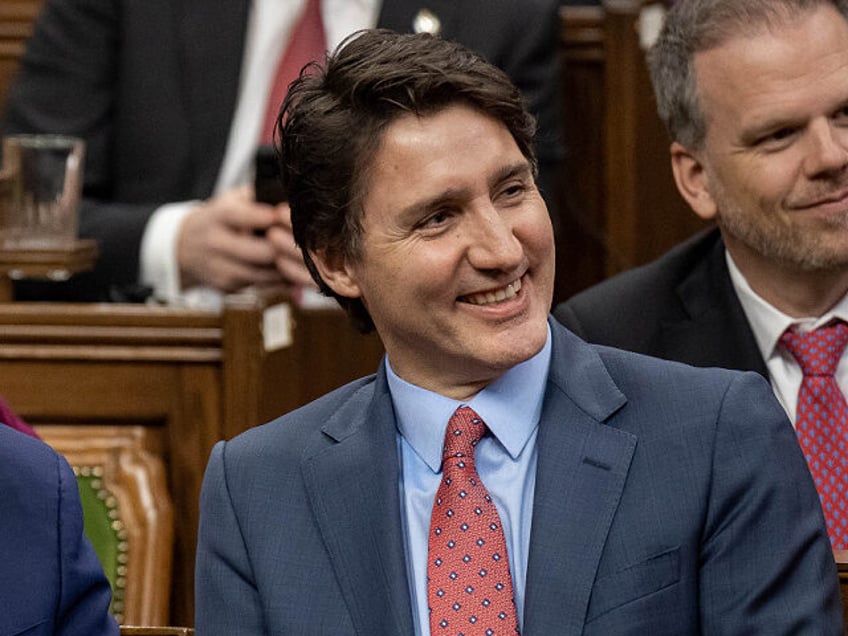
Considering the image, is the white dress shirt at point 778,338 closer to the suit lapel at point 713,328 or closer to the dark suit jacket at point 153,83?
the suit lapel at point 713,328

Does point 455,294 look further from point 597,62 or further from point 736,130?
point 597,62

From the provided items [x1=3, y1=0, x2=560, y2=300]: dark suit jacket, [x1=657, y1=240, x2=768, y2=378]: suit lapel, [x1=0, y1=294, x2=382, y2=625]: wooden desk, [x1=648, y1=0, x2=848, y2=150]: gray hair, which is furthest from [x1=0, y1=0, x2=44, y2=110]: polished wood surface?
[x1=657, y1=240, x2=768, y2=378]: suit lapel

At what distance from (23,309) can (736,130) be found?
38.8 inches

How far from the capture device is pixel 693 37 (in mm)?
2004

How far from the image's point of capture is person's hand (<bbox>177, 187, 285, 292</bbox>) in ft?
8.62

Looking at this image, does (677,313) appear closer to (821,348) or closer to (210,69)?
(821,348)

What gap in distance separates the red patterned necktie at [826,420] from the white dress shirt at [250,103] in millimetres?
1219

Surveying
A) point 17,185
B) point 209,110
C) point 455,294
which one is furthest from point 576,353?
point 209,110

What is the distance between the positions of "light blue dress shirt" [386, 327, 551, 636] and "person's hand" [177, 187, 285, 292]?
45.8 inches

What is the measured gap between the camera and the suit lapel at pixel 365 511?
1.41 metres

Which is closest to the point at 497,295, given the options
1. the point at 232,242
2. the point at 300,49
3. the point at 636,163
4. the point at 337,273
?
the point at 337,273

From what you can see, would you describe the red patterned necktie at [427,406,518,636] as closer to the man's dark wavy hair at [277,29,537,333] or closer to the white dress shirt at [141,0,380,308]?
the man's dark wavy hair at [277,29,537,333]

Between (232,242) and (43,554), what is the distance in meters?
1.26

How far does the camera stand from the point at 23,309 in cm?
227
